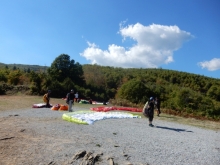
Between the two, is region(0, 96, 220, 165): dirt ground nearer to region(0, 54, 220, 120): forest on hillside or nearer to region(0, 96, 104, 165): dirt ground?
region(0, 96, 104, 165): dirt ground

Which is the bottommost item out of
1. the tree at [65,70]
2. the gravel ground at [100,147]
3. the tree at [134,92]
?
the gravel ground at [100,147]

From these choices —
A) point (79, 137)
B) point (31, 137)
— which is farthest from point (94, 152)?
point (31, 137)

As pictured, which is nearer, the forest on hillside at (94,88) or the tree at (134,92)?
the forest on hillside at (94,88)

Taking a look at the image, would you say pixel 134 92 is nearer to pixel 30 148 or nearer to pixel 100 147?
pixel 100 147

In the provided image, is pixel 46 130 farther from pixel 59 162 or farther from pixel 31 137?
pixel 59 162

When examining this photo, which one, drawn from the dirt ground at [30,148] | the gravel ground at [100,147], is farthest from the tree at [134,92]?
the dirt ground at [30,148]

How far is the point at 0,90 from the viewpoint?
1593 inches

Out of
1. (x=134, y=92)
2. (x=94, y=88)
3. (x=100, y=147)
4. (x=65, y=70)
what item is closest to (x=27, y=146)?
(x=100, y=147)

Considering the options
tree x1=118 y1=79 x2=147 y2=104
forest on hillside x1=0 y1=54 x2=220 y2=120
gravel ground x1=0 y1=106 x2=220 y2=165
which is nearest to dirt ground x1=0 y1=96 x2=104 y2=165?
gravel ground x1=0 y1=106 x2=220 y2=165

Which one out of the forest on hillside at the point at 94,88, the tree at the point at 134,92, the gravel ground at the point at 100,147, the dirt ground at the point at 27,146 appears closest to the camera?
the dirt ground at the point at 27,146

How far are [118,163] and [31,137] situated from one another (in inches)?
163

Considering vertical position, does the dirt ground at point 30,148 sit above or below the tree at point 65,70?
below

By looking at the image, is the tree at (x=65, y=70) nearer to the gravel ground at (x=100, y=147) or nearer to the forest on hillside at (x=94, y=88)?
the forest on hillside at (x=94, y=88)

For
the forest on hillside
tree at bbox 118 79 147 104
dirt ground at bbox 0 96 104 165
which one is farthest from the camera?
tree at bbox 118 79 147 104
